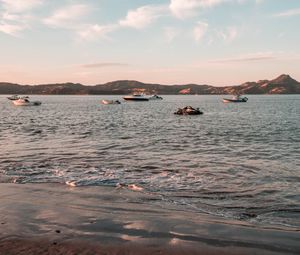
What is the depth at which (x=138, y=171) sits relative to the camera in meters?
20.4

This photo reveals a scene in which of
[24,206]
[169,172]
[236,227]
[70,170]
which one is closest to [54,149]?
[70,170]

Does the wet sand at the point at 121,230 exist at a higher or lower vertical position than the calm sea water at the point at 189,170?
higher

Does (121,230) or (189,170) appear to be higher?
(121,230)

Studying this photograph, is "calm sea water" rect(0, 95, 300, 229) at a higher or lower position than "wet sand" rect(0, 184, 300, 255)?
lower

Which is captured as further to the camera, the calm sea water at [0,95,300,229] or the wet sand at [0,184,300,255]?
the calm sea water at [0,95,300,229]

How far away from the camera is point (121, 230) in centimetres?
1041

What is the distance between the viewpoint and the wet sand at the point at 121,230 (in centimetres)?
910

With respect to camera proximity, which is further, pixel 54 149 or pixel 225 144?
pixel 225 144

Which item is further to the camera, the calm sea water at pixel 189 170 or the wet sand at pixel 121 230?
the calm sea water at pixel 189 170

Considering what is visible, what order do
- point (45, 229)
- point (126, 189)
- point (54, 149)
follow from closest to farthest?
point (45, 229) < point (126, 189) < point (54, 149)

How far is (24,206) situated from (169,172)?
28.8 feet

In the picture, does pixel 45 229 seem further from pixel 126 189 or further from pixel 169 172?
pixel 169 172

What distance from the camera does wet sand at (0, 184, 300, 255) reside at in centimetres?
910

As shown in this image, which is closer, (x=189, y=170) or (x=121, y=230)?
(x=121, y=230)
